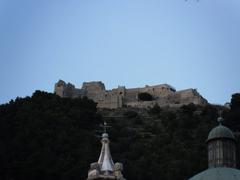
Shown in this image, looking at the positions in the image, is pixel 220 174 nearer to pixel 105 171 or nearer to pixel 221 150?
pixel 221 150

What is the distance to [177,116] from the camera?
11181cm

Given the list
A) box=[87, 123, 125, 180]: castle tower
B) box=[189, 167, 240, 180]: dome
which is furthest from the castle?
box=[87, 123, 125, 180]: castle tower

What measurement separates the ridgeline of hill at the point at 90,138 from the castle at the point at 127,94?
10.6 meters

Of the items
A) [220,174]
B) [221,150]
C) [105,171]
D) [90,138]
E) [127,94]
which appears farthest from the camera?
[127,94]

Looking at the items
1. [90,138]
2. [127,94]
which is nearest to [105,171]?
[90,138]

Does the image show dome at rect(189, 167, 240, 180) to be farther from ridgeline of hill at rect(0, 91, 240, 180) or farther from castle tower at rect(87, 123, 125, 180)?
ridgeline of hill at rect(0, 91, 240, 180)

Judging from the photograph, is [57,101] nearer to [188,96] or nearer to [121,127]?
[121,127]

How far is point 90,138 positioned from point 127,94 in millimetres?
44930

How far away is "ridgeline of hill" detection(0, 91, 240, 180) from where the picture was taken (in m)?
79.9

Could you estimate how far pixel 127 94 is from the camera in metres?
138

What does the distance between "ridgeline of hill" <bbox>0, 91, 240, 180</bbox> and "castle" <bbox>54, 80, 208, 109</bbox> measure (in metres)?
10.6

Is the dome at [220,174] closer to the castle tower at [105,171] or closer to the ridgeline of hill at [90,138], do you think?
the castle tower at [105,171]

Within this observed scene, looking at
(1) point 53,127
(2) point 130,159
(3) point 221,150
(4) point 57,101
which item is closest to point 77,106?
(4) point 57,101

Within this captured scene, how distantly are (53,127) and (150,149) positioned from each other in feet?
29.4
